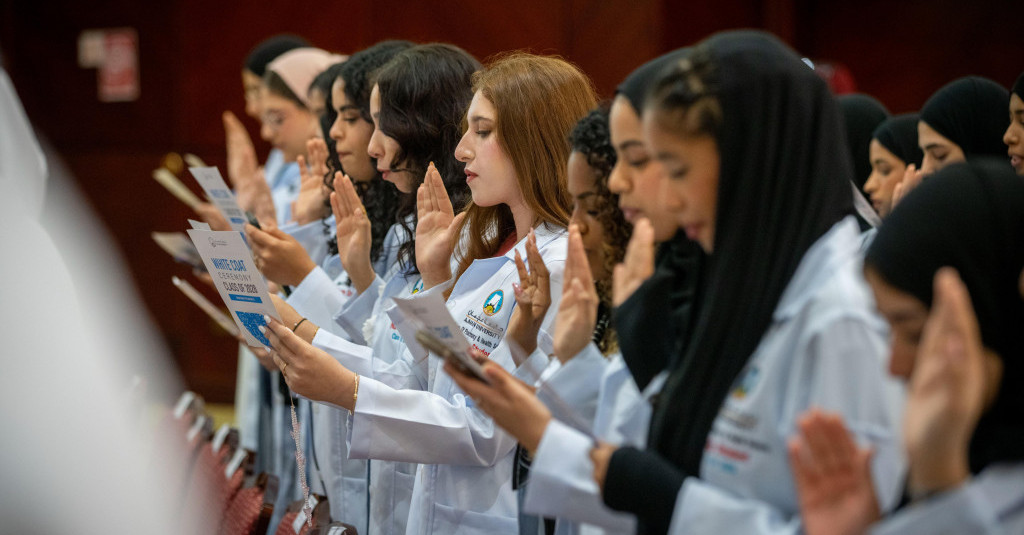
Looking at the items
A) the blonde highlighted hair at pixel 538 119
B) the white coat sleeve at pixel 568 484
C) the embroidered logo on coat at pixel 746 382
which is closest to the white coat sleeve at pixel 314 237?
the blonde highlighted hair at pixel 538 119

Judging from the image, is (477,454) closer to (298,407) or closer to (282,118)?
(298,407)

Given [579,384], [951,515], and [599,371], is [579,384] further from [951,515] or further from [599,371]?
[951,515]

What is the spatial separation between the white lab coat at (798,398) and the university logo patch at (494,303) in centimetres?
96

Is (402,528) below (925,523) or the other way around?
below

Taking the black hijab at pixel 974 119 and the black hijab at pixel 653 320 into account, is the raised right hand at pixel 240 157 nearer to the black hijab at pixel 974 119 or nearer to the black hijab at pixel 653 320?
the black hijab at pixel 974 119

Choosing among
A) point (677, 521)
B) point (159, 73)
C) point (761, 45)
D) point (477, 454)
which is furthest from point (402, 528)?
point (159, 73)

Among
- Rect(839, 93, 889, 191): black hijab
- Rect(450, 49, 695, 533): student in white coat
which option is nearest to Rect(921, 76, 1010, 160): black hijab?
Rect(839, 93, 889, 191): black hijab

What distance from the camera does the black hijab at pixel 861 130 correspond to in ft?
11.2

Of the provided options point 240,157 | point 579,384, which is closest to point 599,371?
point 579,384

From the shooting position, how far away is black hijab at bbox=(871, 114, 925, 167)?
3.03m

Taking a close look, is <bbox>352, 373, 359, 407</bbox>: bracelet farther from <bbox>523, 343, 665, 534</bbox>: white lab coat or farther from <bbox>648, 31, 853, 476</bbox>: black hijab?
<bbox>648, 31, 853, 476</bbox>: black hijab

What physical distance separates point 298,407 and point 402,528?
142 centimetres

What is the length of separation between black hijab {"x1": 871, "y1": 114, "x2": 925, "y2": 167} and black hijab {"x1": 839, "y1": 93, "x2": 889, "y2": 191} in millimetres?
295

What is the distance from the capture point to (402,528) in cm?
260
